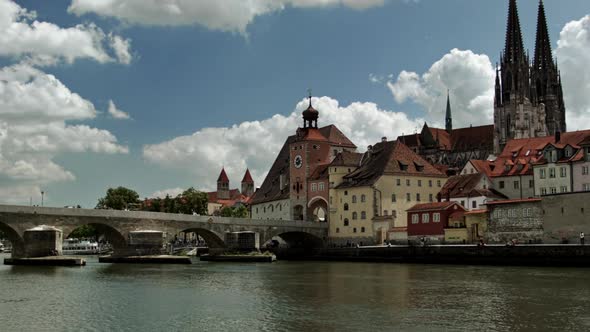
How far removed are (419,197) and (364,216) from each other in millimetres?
8059

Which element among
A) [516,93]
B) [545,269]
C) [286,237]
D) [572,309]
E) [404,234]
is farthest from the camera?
[516,93]

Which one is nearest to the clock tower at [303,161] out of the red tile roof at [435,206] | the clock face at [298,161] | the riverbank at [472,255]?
the clock face at [298,161]

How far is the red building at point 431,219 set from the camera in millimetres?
85375

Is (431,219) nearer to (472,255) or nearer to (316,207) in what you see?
(472,255)

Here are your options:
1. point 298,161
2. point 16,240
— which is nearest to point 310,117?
point 298,161

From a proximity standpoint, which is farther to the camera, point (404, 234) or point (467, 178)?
point (467, 178)

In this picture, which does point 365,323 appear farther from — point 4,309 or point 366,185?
point 366,185

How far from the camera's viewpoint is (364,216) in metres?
97.7

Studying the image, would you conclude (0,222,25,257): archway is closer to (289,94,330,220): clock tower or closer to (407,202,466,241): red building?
(407,202,466,241): red building

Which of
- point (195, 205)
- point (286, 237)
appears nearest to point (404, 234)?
point (286, 237)

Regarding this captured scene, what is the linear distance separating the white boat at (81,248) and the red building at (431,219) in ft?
238

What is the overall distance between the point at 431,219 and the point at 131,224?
3376 centimetres

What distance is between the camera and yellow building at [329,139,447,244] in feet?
316

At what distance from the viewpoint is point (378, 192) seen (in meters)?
96.6
